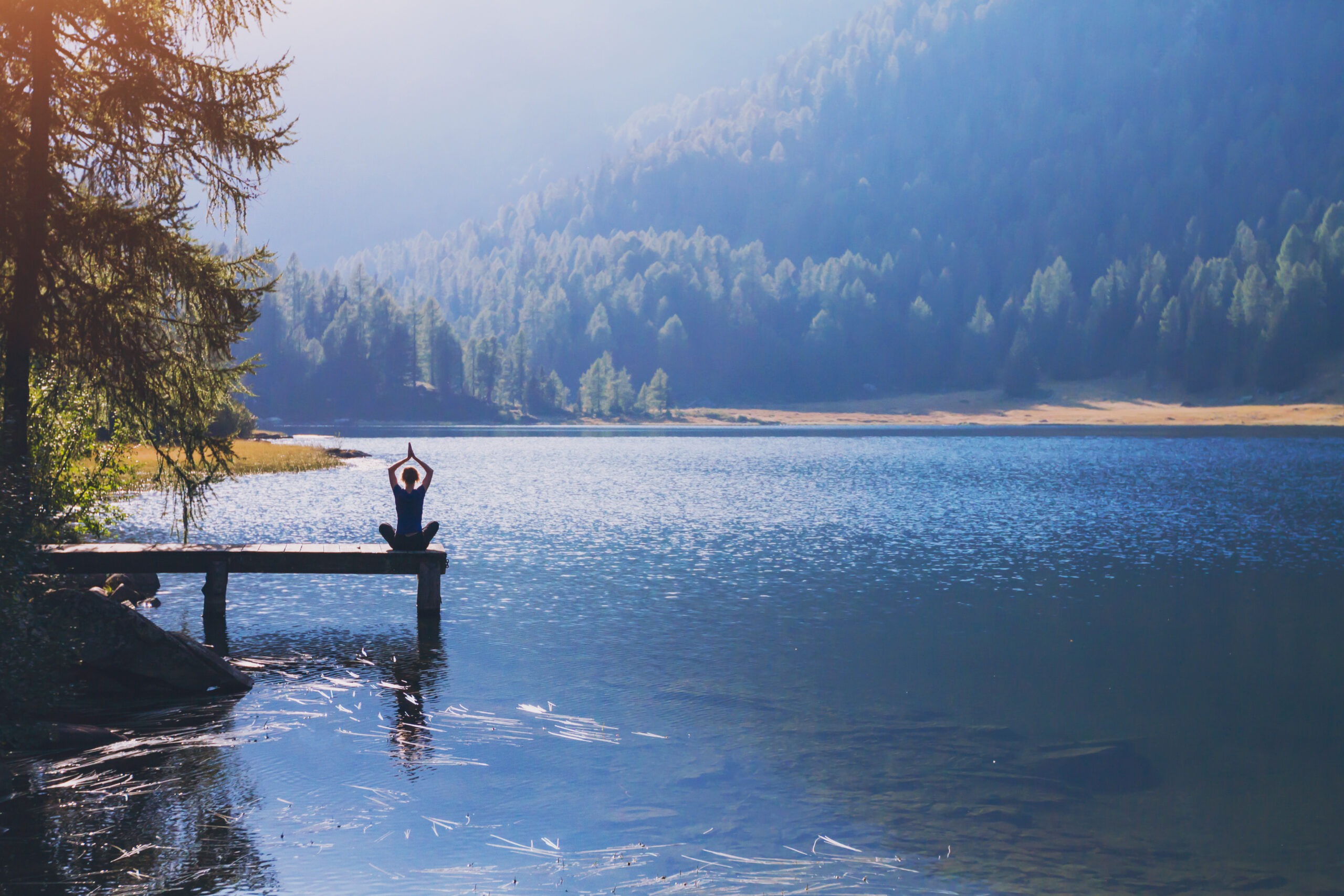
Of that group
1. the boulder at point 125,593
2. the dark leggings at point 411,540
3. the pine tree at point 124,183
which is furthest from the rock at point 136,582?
the pine tree at point 124,183

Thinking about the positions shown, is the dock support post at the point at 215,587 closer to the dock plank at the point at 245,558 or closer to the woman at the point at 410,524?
the dock plank at the point at 245,558

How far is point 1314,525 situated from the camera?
4222 cm

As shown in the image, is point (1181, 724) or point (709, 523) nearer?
point (1181, 724)

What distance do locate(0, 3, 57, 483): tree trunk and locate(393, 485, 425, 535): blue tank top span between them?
8096 millimetres

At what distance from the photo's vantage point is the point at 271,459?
3130 inches

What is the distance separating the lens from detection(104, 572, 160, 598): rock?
84.9 ft

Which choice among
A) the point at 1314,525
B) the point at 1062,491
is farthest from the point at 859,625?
the point at 1062,491

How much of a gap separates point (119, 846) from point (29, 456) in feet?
27.5

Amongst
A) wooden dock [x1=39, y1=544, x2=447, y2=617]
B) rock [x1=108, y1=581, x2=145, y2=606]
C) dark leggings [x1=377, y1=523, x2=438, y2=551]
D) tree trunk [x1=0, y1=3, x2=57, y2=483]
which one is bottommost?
rock [x1=108, y1=581, x2=145, y2=606]

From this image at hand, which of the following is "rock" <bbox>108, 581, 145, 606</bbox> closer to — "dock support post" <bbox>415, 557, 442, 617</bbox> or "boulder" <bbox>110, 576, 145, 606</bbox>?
"boulder" <bbox>110, 576, 145, 606</bbox>

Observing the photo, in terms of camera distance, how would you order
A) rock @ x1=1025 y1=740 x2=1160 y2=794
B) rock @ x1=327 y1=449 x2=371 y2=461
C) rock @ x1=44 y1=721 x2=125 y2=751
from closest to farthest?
rock @ x1=1025 y1=740 x2=1160 y2=794 → rock @ x1=44 y1=721 x2=125 y2=751 → rock @ x1=327 y1=449 x2=371 y2=461

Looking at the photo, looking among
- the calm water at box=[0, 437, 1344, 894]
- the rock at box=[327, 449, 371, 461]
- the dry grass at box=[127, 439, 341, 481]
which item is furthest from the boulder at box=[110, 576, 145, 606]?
the rock at box=[327, 449, 371, 461]

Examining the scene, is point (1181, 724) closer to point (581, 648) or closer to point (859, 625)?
point (859, 625)

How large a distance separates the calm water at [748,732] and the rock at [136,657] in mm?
1092
